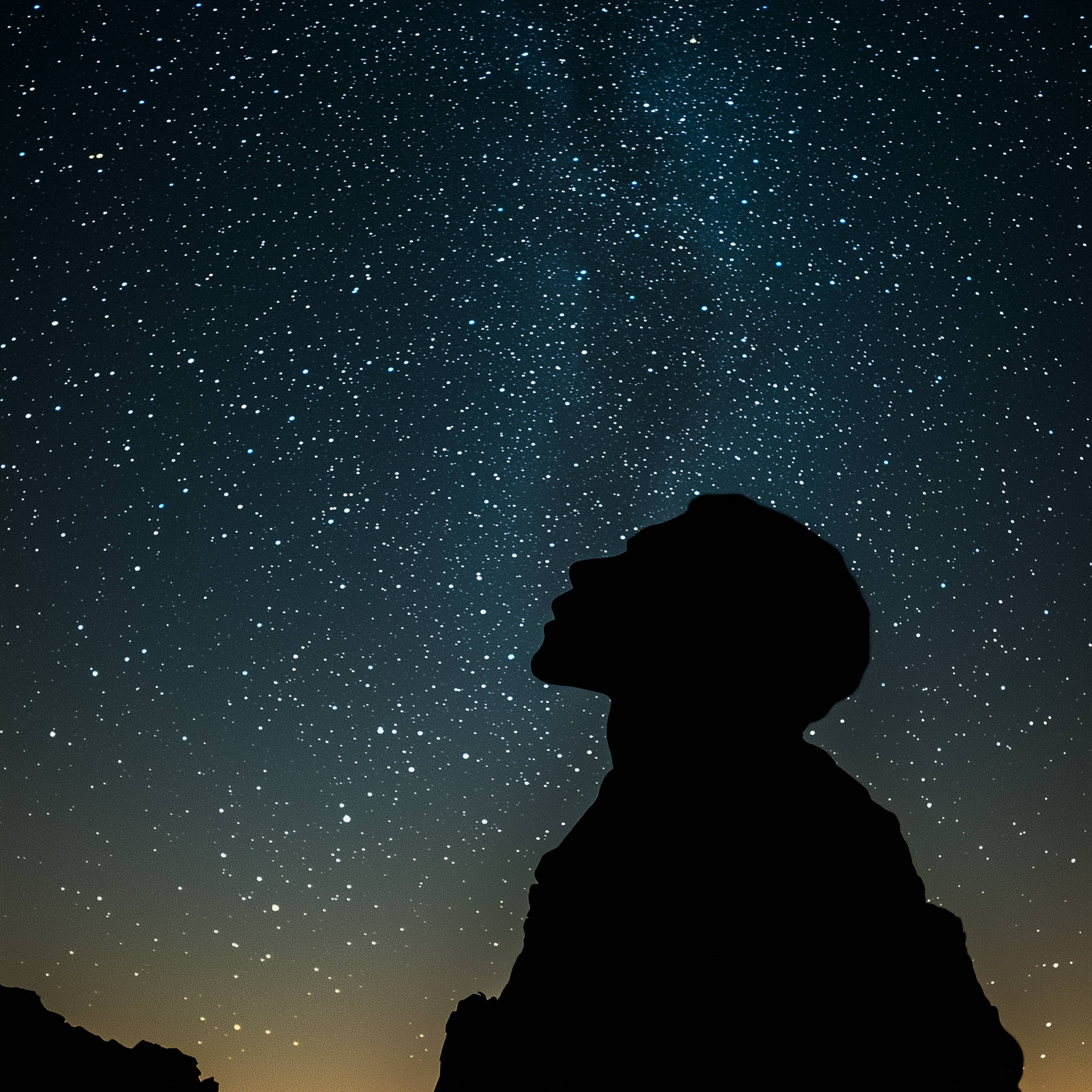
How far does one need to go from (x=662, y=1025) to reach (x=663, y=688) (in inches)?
74.2

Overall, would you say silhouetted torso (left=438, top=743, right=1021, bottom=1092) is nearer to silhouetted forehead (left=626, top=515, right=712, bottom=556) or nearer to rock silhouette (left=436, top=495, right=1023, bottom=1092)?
rock silhouette (left=436, top=495, right=1023, bottom=1092)

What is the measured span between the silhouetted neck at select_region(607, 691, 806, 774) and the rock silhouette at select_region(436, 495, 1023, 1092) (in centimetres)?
1

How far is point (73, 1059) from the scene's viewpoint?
5930 mm

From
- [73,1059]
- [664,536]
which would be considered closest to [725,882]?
[664,536]

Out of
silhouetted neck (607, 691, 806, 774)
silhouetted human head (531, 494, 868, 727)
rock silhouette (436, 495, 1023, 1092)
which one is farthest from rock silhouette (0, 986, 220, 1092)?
silhouetted human head (531, 494, 868, 727)

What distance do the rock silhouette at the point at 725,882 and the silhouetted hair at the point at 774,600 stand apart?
0.01 metres

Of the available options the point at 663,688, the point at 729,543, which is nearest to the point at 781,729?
the point at 663,688

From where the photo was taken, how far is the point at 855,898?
4.39 meters

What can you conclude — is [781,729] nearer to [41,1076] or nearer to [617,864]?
[617,864]

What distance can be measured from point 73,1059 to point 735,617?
6.14 metres

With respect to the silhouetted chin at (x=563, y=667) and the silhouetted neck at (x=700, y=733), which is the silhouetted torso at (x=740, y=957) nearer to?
the silhouetted neck at (x=700, y=733)

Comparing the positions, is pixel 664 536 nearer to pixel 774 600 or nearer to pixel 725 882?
pixel 774 600

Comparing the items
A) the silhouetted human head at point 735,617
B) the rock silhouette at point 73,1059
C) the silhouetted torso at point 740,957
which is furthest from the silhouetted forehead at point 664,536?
the rock silhouette at point 73,1059

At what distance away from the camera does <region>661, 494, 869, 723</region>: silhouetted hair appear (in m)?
4.96
